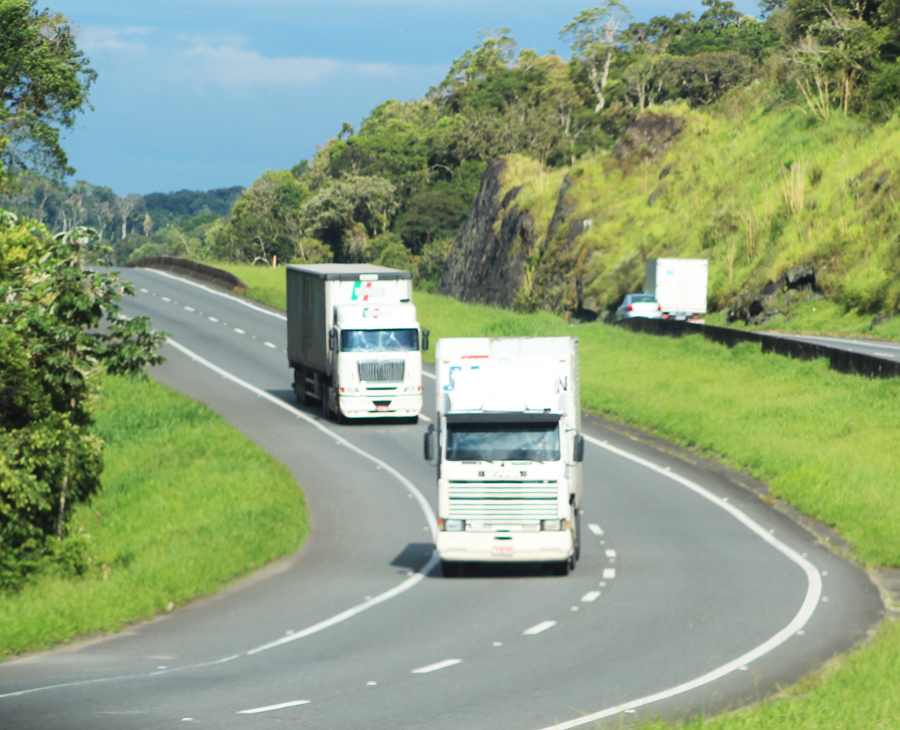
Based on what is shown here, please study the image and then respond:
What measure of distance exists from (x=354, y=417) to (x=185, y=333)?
20.9 metres

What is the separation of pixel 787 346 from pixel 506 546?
875 inches

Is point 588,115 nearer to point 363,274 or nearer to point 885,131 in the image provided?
point 885,131

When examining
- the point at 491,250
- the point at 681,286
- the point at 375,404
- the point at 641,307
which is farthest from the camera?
the point at 491,250

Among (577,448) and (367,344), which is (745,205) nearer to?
(367,344)

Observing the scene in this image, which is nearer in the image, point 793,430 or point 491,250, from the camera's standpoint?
point 793,430

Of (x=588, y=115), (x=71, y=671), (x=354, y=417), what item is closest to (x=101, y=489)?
(x=354, y=417)

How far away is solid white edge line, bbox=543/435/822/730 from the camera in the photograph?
12195 mm

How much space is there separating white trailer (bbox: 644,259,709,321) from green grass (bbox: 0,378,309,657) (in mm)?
25373

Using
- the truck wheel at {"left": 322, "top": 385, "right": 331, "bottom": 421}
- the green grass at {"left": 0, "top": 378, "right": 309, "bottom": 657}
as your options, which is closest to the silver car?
the truck wheel at {"left": 322, "top": 385, "right": 331, "bottom": 421}

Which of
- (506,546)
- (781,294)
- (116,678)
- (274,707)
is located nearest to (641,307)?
(781,294)

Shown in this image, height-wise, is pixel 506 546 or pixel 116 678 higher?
pixel 506 546

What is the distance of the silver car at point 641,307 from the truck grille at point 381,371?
76.2 feet

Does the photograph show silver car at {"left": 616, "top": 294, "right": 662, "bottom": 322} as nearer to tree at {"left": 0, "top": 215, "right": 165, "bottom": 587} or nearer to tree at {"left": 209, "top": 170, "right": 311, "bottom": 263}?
tree at {"left": 0, "top": 215, "right": 165, "bottom": 587}

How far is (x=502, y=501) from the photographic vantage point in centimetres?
1914
